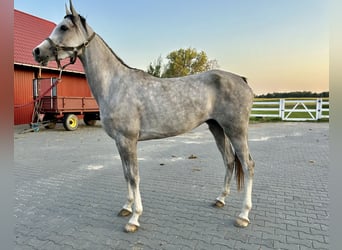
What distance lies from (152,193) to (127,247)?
1.30 m

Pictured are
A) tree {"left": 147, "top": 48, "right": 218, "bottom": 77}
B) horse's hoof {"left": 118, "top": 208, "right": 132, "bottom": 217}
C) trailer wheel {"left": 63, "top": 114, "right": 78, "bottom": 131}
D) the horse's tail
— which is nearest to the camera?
horse's hoof {"left": 118, "top": 208, "right": 132, "bottom": 217}

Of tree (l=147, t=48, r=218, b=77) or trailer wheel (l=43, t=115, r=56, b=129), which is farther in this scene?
tree (l=147, t=48, r=218, b=77)

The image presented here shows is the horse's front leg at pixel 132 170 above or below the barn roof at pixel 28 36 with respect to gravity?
below

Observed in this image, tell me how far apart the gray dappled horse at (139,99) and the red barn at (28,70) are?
974cm

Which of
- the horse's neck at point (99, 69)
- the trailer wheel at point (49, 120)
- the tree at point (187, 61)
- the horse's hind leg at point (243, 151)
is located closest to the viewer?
the horse's neck at point (99, 69)

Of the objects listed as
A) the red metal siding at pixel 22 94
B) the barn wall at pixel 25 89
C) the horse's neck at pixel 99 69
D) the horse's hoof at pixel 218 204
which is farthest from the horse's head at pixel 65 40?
the red metal siding at pixel 22 94

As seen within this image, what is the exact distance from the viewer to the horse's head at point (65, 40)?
224cm

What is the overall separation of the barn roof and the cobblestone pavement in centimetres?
807

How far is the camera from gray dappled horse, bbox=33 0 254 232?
2.33 m

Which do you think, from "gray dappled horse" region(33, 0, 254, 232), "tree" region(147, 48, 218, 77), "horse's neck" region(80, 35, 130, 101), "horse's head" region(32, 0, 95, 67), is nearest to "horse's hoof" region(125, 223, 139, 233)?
"gray dappled horse" region(33, 0, 254, 232)

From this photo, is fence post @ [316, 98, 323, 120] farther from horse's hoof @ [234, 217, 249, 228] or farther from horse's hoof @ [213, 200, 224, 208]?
horse's hoof @ [234, 217, 249, 228]

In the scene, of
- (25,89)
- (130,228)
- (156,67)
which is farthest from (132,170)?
(156,67)

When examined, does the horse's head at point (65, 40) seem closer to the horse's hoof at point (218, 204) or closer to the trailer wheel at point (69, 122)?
the horse's hoof at point (218, 204)

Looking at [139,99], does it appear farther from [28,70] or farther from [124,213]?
[28,70]
